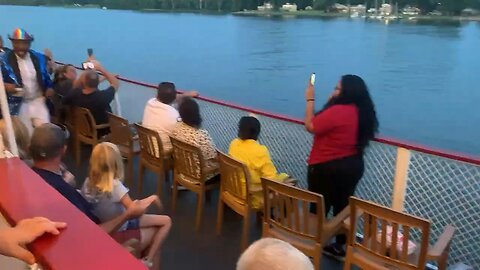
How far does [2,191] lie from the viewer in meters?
1.63

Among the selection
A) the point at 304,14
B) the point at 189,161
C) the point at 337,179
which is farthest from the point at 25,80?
the point at 304,14

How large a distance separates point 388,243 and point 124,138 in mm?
2574

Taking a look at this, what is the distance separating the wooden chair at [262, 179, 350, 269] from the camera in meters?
2.83

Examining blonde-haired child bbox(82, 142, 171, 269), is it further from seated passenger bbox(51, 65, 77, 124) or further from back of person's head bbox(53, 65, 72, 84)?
back of person's head bbox(53, 65, 72, 84)

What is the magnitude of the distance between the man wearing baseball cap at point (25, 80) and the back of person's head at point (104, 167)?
6.47 ft

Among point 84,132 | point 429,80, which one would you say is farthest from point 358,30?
point 84,132

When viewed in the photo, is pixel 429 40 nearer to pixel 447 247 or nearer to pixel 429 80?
pixel 429 80

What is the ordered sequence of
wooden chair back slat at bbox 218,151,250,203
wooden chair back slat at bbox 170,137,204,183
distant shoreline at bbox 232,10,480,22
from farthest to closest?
1. distant shoreline at bbox 232,10,480,22
2. wooden chair back slat at bbox 170,137,204,183
3. wooden chair back slat at bbox 218,151,250,203

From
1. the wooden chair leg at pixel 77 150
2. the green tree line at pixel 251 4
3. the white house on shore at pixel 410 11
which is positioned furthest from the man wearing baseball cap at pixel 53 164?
the white house on shore at pixel 410 11

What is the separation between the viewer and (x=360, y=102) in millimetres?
3205

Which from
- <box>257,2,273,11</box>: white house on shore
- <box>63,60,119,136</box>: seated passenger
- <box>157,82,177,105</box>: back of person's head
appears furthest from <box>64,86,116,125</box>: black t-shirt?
<box>257,2,273,11</box>: white house on shore

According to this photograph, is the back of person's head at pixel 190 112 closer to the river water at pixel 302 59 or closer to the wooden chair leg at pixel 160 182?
the wooden chair leg at pixel 160 182

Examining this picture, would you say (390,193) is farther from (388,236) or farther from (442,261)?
(388,236)

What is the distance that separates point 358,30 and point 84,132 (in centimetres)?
6681
